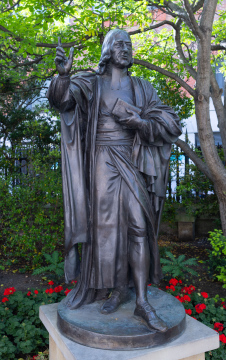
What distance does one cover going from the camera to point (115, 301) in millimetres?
2793

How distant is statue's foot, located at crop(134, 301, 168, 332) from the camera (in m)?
2.38

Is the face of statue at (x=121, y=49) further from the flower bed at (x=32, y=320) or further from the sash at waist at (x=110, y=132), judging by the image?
the flower bed at (x=32, y=320)

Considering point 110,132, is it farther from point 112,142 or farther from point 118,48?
point 118,48

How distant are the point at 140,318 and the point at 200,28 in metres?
4.48

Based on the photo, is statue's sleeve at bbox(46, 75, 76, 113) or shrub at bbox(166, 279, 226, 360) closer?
statue's sleeve at bbox(46, 75, 76, 113)

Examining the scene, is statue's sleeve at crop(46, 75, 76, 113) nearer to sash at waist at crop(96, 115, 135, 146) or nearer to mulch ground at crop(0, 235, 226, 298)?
sash at waist at crop(96, 115, 135, 146)

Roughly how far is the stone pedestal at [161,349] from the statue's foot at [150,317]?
5.0 inches

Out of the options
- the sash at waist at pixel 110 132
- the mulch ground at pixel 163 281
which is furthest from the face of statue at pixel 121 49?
the mulch ground at pixel 163 281

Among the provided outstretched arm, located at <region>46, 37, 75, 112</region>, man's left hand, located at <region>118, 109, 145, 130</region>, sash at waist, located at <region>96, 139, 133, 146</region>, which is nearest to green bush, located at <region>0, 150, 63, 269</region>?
sash at waist, located at <region>96, 139, 133, 146</region>

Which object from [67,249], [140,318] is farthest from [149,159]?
[140,318]

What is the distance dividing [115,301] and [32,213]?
4.09 m

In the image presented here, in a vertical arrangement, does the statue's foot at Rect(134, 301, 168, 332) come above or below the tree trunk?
below

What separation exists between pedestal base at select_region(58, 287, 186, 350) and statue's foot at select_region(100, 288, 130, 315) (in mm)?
33

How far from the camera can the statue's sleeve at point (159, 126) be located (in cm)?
268
